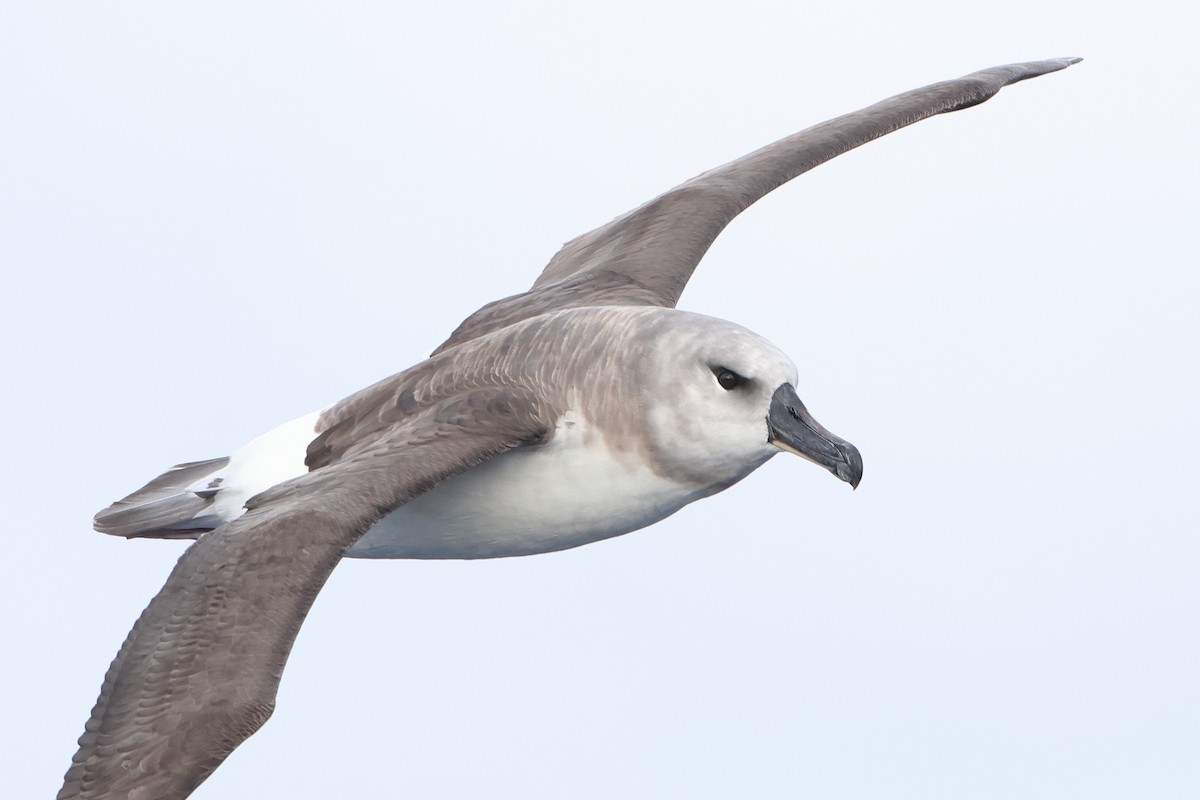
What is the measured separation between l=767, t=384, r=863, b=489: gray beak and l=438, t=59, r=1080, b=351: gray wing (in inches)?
76.1

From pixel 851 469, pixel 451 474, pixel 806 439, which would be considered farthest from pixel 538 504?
pixel 851 469

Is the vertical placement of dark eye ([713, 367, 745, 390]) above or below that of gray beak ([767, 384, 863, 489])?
above

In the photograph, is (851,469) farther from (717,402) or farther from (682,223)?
(682,223)

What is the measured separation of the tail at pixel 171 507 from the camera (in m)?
10.9

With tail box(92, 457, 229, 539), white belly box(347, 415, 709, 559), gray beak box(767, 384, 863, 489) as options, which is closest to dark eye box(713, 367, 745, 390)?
gray beak box(767, 384, 863, 489)

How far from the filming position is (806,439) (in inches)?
377

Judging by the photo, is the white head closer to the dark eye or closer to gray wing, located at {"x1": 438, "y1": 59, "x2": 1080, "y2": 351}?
the dark eye

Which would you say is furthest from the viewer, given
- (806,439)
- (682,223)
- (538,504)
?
(682,223)

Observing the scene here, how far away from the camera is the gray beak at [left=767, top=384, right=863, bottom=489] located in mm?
9484

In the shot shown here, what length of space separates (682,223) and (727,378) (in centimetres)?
280

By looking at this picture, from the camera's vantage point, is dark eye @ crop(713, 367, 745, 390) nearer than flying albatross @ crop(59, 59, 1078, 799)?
No

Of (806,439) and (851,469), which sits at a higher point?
(806,439)

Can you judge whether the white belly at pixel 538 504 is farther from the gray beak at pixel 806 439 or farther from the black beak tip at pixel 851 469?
the black beak tip at pixel 851 469

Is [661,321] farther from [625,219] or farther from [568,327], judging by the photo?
[625,219]
